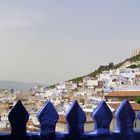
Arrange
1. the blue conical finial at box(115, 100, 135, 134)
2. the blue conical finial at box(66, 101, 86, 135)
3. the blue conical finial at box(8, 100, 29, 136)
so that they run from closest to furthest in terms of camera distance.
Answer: the blue conical finial at box(8, 100, 29, 136), the blue conical finial at box(66, 101, 86, 135), the blue conical finial at box(115, 100, 135, 134)

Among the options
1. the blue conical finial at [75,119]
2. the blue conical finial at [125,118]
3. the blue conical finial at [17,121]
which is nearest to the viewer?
the blue conical finial at [17,121]

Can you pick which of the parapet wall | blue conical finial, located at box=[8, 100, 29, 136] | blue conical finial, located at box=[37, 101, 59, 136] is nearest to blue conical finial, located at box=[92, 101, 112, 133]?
the parapet wall

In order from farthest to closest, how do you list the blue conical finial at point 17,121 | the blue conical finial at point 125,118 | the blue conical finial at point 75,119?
the blue conical finial at point 125,118 → the blue conical finial at point 75,119 → the blue conical finial at point 17,121

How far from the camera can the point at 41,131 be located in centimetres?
388

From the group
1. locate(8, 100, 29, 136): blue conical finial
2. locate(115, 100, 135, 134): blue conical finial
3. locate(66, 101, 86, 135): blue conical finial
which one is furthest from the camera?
locate(115, 100, 135, 134): blue conical finial

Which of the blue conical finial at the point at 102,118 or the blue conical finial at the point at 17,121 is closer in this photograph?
the blue conical finial at the point at 17,121

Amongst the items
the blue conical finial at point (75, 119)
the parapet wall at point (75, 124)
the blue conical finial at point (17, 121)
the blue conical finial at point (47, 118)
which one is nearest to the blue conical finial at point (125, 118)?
the parapet wall at point (75, 124)

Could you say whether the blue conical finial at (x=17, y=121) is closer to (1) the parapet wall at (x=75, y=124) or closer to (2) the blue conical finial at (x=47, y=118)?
(1) the parapet wall at (x=75, y=124)

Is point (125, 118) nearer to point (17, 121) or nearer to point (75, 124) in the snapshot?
point (75, 124)

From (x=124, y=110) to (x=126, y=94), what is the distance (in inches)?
2069

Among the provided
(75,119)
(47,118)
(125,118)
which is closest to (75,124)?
(75,119)

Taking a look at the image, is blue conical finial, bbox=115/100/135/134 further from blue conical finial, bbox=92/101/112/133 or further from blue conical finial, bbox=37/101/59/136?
blue conical finial, bbox=37/101/59/136

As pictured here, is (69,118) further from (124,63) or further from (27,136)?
(124,63)

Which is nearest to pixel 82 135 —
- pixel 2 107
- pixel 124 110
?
pixel 124 110
